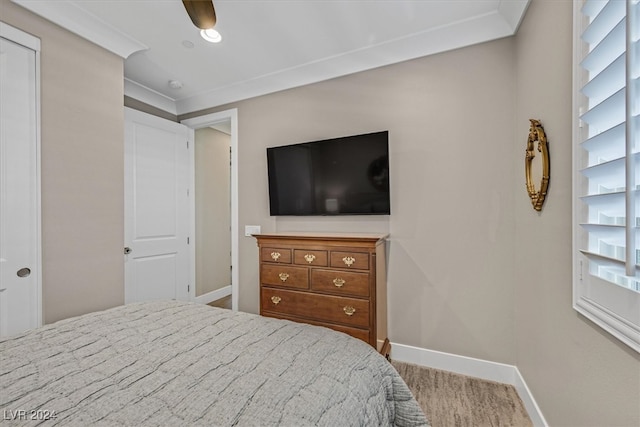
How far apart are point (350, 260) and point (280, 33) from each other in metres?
1.91

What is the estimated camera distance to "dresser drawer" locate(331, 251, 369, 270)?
2.03m

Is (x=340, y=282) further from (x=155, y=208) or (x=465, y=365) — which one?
(x=155, y=208)

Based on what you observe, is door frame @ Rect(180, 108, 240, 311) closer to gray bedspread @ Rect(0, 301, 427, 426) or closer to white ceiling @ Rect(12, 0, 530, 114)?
white ceiling @ Rect(12, 0, 530, 114)

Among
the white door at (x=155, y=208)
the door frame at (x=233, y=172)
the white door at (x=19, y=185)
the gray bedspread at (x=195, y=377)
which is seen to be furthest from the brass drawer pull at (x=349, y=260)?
the white door at (x=155, y=208)

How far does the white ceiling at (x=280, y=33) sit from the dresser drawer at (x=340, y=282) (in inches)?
72.8

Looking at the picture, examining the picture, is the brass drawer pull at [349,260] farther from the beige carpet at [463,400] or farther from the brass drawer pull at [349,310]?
the beige carpet at [463,400]

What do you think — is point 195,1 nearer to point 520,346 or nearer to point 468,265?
point 468,265

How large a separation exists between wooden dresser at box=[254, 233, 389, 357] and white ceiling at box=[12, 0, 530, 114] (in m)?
1.64

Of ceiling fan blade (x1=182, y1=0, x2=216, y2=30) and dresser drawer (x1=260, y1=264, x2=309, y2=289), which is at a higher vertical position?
ceiling fan blade (x1=182, y1=0, x2=216, y2=30)

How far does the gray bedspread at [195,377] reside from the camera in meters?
0.71

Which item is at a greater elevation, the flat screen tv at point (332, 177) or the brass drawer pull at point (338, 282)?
the flat screen tv at point (332, 177)

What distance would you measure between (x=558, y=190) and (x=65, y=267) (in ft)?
10.3

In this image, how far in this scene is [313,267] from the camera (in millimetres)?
2188

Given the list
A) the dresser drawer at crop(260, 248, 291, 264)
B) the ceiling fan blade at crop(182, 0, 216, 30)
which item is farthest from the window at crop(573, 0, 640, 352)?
the dresser drawer at crop(260, 248, 291, 264)
